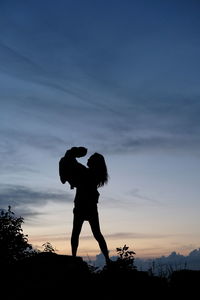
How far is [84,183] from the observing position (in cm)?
930

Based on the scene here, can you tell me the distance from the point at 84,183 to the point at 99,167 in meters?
0.51

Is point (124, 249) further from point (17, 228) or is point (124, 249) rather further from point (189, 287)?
point (17, 228)

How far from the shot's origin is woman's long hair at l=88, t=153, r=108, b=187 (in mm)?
9336

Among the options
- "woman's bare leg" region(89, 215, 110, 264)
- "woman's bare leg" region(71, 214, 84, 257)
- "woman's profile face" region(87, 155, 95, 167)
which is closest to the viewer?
"woman's bare leg" region(71, 214, 84, 257)

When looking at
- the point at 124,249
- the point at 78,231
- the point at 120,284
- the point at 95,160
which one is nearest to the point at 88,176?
the point at 95,160

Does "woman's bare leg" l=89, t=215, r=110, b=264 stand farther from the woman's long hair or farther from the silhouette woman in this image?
the woman's long hair

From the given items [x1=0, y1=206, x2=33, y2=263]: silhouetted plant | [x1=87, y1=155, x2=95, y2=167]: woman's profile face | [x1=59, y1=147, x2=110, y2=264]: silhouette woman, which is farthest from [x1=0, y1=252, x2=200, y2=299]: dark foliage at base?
[x1=0, y1=206, x2=33, y2=263]: silhouetted plant

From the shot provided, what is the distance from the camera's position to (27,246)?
20.4m

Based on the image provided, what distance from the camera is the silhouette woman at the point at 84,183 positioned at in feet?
29.8

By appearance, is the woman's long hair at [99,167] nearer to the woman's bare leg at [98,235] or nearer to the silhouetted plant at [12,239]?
the woman's bare leg at [98,235]

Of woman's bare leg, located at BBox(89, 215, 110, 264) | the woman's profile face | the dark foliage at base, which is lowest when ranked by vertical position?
the dark foliage at base

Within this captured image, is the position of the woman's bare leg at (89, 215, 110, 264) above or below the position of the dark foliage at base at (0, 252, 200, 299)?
above

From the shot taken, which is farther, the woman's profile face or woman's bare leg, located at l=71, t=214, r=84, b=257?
the woman's profile face

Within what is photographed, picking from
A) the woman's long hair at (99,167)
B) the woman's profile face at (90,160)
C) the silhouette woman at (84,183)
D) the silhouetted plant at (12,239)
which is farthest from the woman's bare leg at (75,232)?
the silhouetted plant at (12,239)
